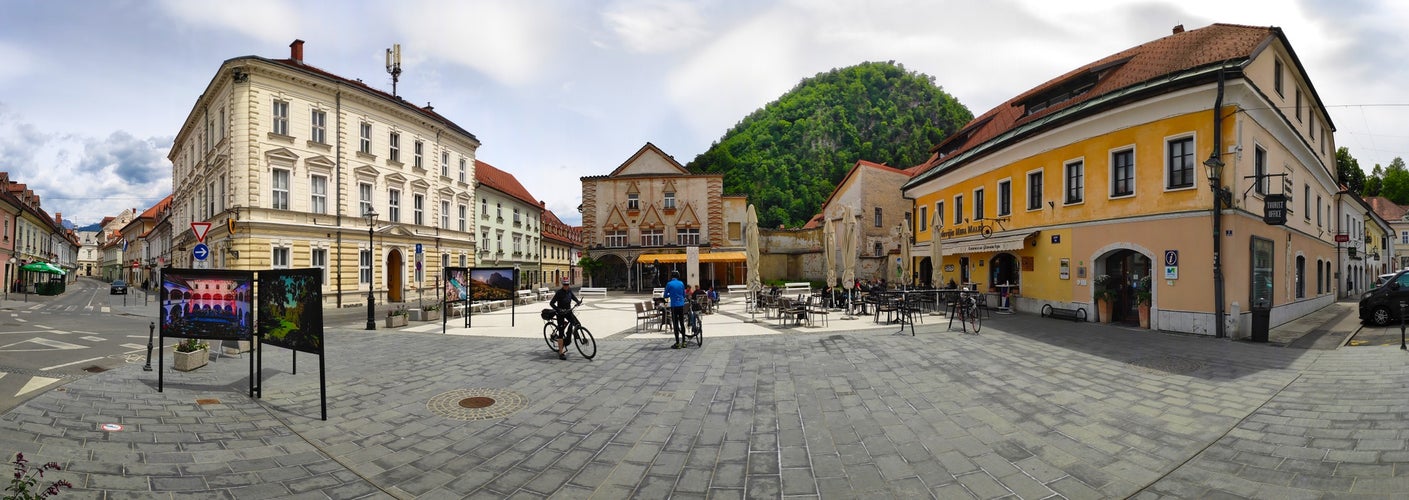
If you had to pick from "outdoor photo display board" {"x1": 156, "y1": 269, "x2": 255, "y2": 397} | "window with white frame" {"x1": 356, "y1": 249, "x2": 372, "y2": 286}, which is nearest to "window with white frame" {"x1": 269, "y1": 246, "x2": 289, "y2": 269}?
"window with white frame" {"x1": 356, "y1": 249, "x2": 372, "y2": 286}

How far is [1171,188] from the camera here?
1368 cm

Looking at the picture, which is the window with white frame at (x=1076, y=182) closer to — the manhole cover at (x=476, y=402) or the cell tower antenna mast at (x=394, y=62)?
the manhole cover at (x=476, y=402)

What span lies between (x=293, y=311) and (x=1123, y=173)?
19.4 m

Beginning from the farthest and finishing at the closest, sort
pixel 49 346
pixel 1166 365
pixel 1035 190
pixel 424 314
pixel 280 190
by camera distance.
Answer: pixel 280 190 → pixel 1035 190 → pixel 424 314 → pixel 49 346 → pixel 1166 365

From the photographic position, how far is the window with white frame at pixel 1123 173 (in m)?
14.6

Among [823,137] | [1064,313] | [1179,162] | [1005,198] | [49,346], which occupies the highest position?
[823,137]

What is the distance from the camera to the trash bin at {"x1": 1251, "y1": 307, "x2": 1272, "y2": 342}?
11.9 meters

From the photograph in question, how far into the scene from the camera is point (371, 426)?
19.3 feet

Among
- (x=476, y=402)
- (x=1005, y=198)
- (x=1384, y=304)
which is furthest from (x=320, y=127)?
(x=1384, y=304)

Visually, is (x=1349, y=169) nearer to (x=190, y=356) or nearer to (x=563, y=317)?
(x=563, y=317)

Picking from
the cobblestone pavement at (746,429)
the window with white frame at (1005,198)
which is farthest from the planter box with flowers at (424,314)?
the window with white frame at (1005,198)

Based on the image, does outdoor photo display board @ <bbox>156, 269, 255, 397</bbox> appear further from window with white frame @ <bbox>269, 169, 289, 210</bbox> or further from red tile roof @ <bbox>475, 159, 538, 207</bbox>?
red tile roof @ <bbox>475, 159, 538, 207</bbox>

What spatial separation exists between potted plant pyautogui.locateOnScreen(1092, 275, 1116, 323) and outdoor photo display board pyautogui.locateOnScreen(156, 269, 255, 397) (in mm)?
19622

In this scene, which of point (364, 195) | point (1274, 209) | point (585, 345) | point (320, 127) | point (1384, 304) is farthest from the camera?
point (364, 195)
